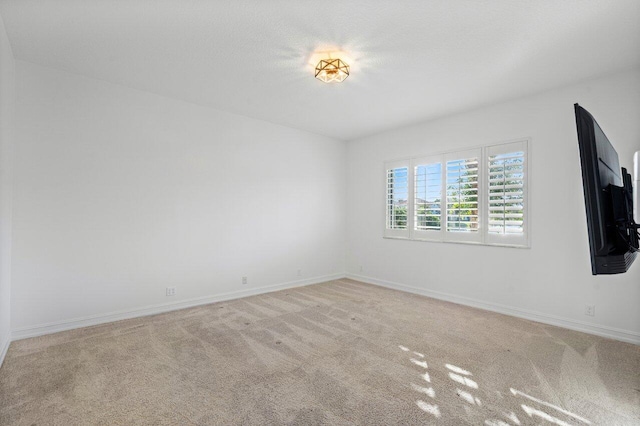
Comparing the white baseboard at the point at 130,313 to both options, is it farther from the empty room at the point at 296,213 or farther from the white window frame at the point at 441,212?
the white window frame at the point at 441,212

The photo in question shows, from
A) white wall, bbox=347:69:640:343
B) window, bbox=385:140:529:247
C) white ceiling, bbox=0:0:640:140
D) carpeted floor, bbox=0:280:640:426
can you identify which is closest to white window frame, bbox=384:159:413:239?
window, bbox=385:140:529:247

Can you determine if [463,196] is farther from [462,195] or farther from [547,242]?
[547,242]

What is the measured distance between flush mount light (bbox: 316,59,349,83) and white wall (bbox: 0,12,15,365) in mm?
2623

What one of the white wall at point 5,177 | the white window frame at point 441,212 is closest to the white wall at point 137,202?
the white wall at point 5,177

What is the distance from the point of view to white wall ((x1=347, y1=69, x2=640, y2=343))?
3.20 m

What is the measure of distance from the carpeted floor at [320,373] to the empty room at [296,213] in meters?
0.02

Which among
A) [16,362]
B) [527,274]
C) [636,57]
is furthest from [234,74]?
[527,274]

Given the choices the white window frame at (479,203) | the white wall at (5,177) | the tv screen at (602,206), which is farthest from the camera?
the white window frame at (479,203)

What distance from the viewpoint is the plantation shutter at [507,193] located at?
3.86 meters

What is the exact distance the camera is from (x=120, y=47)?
2.84 metres

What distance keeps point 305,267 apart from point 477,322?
290cm

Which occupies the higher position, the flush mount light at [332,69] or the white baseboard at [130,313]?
the flush mount light at [332,69]

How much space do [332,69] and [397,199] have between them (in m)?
2.91

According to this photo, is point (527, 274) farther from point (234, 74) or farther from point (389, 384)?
point (234, 74)
